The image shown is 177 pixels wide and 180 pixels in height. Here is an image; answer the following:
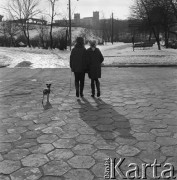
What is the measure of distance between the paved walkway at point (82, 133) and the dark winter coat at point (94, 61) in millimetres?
725

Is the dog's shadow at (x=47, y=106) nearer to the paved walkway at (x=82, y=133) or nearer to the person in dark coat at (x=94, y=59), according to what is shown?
the paved walkway at (x=82, y=133)

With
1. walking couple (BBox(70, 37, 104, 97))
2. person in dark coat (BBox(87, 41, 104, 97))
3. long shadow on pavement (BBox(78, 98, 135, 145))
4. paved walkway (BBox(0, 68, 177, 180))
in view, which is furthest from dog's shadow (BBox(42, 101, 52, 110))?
person in dark coat (BBox(87, 41, 104, 97))

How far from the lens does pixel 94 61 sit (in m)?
6.52

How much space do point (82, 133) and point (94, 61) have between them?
2681 millimetres

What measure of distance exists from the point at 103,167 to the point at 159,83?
21.0 feet

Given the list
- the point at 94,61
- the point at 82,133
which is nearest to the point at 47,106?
the point at 94,61

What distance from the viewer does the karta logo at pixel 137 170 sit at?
299 centimetres

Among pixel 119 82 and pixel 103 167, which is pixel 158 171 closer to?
pixel 103 167

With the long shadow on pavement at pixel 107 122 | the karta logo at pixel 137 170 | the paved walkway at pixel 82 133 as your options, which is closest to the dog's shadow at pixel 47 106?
the paved walkway at pixel 82 133

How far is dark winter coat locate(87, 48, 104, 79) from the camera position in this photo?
6488mm

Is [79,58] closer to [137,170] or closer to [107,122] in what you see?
[107,122]

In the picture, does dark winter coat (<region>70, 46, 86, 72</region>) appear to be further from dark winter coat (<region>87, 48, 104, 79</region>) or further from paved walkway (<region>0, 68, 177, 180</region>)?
paved walkway (<region>0, 68, 177, 180</region>)

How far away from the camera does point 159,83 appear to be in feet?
29.5

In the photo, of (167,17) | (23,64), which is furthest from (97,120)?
(167,17)
